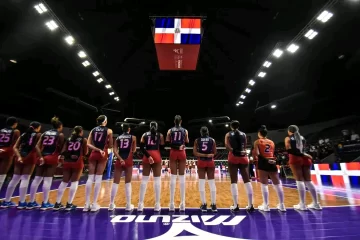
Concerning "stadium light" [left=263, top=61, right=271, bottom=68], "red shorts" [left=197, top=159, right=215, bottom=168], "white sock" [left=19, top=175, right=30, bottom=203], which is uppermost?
"stadium light" [left=263, top=61, right=271, bottom=68]

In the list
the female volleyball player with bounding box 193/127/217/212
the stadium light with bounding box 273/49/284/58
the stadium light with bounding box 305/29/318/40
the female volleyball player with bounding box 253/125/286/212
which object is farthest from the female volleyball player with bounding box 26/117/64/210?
the stadium light with bounding box 273/49/284/58

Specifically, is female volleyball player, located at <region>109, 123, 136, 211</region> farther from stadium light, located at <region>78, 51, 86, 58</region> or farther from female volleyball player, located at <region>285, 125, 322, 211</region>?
stadium light, located at <region>78, 51, 86, 58</region>

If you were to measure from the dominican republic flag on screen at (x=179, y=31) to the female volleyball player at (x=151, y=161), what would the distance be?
3515mm

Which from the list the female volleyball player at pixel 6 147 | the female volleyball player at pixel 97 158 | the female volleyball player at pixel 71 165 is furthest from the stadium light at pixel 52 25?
the female volleyball player at pixel 97 158

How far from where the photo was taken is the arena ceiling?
28.0 feet

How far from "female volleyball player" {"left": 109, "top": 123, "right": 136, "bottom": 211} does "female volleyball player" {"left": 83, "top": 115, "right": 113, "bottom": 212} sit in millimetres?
279

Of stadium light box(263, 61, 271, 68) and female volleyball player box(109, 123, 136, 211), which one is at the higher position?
stadium light box(263, 61, 271, 68)

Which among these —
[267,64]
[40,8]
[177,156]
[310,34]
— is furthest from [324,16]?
[40,8]

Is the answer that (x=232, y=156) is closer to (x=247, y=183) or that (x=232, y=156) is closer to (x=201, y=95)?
(x=247, y=183)

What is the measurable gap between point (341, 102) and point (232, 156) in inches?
785

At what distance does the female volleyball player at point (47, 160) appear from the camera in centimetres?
460

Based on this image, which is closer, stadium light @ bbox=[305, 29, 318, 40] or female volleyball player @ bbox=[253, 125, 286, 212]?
female volleyball player @ bbox=[253, 125, 286, 212]

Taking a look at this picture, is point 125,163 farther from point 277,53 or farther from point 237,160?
point 277,53

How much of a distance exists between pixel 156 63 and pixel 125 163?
32.8 feet
